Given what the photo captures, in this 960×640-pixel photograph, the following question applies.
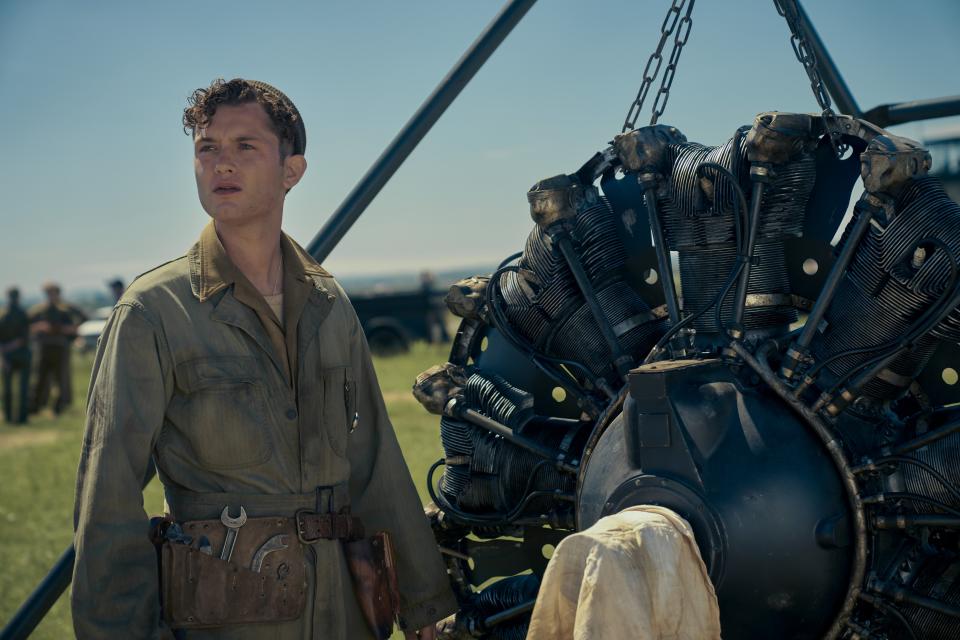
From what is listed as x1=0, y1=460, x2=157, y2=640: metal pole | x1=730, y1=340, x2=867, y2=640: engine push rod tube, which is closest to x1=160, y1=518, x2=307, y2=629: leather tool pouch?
x1=0, y1=460, x2=157, y2=640: metal pole

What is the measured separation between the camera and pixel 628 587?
9.25ft

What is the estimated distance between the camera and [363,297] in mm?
27609

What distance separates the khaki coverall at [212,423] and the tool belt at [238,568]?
0.04 metres

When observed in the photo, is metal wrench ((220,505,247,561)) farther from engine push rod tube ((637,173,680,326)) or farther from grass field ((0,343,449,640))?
grass field ((0,343,449,640))

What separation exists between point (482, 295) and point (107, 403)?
1.83 m

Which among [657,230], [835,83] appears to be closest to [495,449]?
[657,230]

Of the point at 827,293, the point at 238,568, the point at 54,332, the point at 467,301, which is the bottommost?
the point at 54,332

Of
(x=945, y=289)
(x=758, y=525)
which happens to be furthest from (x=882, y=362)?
(x=758, y=525)

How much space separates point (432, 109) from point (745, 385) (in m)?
2.13

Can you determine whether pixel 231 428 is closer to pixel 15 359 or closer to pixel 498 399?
pixel 498 399

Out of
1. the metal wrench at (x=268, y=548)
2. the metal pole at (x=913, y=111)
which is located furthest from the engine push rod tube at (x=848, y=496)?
the metal pole at (x=913, y=111)

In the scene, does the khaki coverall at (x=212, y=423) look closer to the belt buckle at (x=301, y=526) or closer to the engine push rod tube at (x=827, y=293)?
the belt buckle at (x=301, y=526)

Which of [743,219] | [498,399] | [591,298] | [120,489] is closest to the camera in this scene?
[120,489]

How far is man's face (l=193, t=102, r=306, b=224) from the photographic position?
3.34 metres
